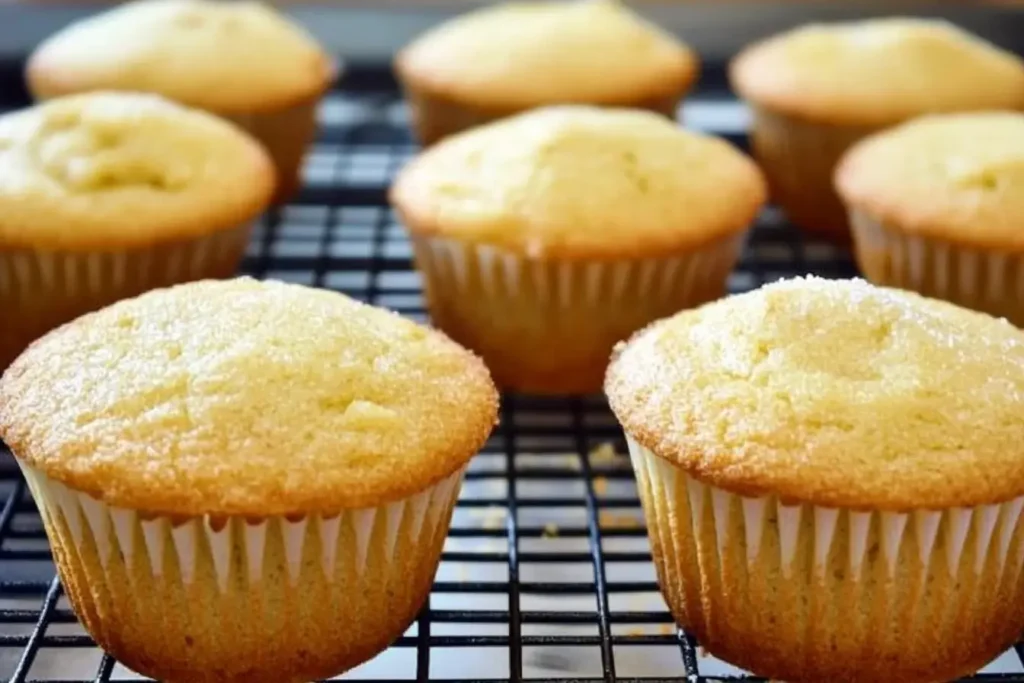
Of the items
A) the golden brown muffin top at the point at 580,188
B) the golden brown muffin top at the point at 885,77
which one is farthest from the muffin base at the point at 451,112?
the golden brown muffin top at the point at 580,188

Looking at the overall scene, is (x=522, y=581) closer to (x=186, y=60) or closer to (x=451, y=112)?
(x=451, y=112)

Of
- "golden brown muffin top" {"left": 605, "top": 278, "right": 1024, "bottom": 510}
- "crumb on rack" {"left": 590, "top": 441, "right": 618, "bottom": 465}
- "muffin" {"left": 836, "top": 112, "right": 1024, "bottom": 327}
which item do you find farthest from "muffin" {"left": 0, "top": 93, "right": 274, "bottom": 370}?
"muffin" {"left": 836, "top": 112, "right": 1024, "bottom": 327}

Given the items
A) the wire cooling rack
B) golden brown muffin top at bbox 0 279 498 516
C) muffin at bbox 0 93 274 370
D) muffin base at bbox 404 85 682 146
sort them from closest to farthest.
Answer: golden brown muffin top at bbox 0 279 498 516
the wire cooling rack
muffin at bbox 0 93 274 370
muffin base at bbox 404 85 682 146

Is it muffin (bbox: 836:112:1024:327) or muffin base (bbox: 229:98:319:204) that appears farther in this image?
muffin base (bbox: 229:98:319:204)

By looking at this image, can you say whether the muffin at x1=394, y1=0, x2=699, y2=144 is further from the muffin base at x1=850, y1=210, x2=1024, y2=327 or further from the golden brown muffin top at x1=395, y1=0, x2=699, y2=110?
the muffin base at x1=850, y1=210, x2=1024, y2=327

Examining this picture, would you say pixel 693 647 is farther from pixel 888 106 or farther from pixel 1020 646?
pixel 888 106

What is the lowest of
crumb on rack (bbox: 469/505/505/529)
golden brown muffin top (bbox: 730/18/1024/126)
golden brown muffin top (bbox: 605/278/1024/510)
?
crumb on rack (bbox: 469/505/505/529)
